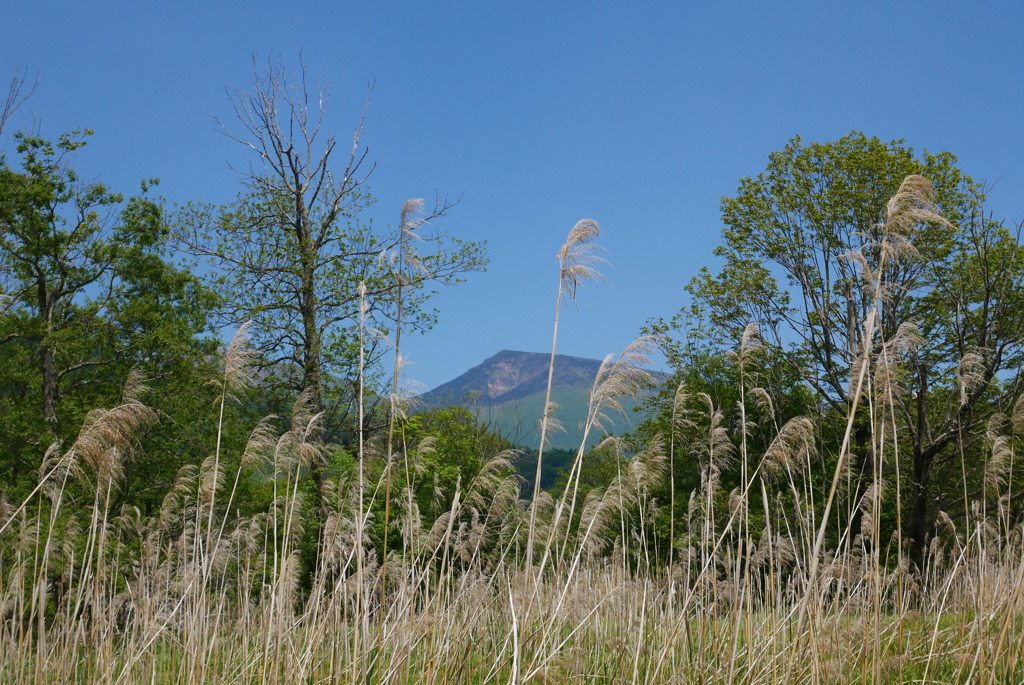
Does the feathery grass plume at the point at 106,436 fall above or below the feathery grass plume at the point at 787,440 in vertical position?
below

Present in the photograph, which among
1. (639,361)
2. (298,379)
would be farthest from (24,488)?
(639,361)

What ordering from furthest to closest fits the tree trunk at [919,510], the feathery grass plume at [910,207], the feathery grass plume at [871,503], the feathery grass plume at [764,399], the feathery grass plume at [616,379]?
the tree trunk at [919,510], the feathery grass plume at [764,399], the feathery grass plume at [616,379], the feathery grass plume at [871,503], the feathery grass plume at [910,207]

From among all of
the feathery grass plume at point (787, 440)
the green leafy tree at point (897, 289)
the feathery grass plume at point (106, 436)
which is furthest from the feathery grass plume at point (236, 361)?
the green leafy tree at point (897, 289)

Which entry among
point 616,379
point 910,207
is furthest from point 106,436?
point 910,207

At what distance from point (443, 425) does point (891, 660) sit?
78.1ft

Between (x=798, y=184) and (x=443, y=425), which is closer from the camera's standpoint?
(x=798, y=184)

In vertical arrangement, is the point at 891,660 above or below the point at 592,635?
above

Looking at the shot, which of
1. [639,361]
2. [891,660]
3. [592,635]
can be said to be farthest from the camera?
[592,635]

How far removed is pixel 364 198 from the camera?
24.8m

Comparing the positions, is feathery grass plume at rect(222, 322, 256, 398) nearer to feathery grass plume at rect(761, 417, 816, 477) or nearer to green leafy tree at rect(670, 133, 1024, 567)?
feathery grass plume at rect(761, 417, 816, 477)

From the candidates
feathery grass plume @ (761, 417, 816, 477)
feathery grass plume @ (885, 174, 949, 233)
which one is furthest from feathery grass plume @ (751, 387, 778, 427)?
feathery grass plume @ (885, 174, 949, 233)

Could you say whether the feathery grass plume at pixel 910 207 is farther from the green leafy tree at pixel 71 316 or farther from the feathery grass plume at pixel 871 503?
the green leafy tree at pixel 71 316

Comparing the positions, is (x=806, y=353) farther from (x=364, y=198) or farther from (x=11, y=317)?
(x=11, y=317)

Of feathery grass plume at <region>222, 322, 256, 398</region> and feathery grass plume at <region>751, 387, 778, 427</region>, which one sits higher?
feathery grass plume at <region>751, 387, 778, 427</region>
